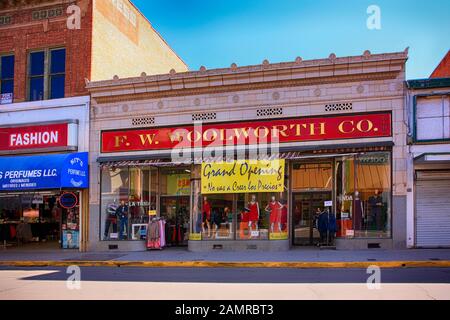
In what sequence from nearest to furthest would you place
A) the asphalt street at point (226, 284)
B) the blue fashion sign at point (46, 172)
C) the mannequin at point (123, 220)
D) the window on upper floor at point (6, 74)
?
the asphalt street at point (226, 284)
the blue fashion sign at point (46, 172)
the mannequin at point (123, 220)
the window on upper floor at point (6, 74)

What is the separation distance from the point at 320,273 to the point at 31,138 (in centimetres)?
Answer: 1487

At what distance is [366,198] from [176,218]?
8250mm

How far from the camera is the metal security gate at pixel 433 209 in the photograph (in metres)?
17.2

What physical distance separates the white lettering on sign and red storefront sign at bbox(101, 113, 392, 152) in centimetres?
234

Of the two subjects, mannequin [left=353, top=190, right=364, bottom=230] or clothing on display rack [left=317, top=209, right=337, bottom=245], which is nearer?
mannequin [left=353, top=190, right=364, bottom=230]

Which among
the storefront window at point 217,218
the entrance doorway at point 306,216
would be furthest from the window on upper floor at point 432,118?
the storefront window at point 217,218

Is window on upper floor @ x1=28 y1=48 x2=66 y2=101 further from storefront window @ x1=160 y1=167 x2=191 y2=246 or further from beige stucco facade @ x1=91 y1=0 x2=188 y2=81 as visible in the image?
storefront window @ x1=160 y1=167 x2=191 y2=246

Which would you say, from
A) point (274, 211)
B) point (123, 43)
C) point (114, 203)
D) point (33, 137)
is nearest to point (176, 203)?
point (114, 203)

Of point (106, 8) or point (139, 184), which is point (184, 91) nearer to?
point (139, 184)

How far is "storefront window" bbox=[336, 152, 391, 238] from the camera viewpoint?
17625 millimetres

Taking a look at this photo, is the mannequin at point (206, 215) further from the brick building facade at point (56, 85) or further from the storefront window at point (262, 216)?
the brick building facade at point (56, 85)

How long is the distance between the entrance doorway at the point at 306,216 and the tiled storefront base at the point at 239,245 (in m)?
1.62

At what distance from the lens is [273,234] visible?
18.6m

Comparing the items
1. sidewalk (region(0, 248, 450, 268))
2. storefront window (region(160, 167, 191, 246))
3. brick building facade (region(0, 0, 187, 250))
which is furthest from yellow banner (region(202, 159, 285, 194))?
brick building facade (region(0, 0, 187, 250))
